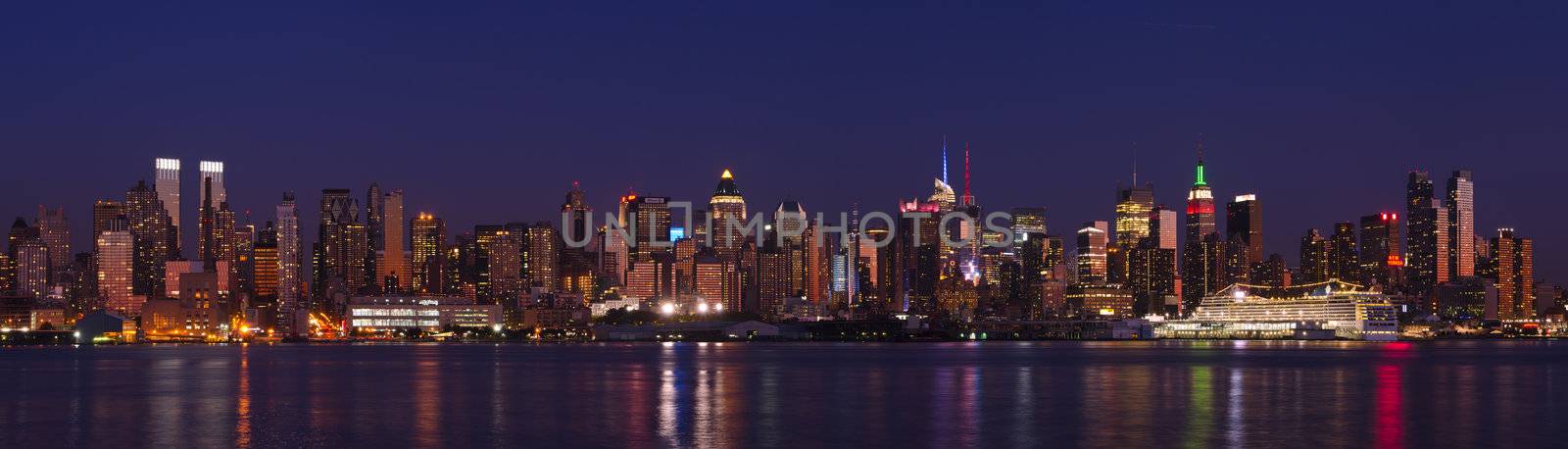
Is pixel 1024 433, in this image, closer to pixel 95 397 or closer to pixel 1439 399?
pixel 1439 399

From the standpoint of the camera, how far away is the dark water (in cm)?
4472

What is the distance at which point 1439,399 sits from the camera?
61.9m

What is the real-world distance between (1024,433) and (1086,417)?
19.5ft

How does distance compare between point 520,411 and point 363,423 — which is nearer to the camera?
point 363,423

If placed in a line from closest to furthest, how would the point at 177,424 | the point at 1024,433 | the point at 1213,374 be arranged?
the point at 1024,433 < the point at 177,424 < the point at 1213,374

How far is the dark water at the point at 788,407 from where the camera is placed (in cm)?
4472

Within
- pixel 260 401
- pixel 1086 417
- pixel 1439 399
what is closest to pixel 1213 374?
pixel 1439 399

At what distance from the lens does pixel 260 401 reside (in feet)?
197

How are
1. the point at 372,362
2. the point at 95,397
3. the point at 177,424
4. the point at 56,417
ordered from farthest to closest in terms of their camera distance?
the point at 372,362
the point at 95,397
the point at 56,417
the point at 177,424

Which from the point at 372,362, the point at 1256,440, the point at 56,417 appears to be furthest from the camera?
the point at 372,362

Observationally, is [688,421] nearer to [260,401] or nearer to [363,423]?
[363,423]

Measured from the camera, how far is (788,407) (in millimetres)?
56906

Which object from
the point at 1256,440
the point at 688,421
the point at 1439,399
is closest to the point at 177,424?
the point at 688,421

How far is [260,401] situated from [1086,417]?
98.3 ft
